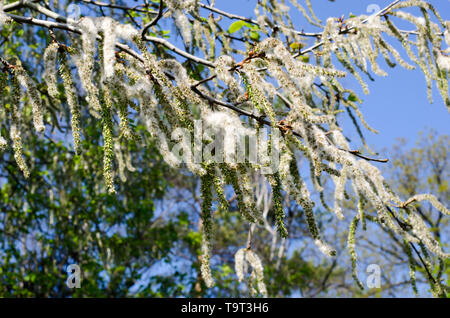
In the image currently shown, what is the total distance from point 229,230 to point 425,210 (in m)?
5.89

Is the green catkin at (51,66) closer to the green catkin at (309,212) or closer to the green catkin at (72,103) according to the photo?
the green catkin at (72,103)

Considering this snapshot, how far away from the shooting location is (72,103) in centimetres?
149

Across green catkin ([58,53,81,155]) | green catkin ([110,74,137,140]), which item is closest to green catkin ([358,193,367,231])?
green catkin ([110,74,137,140])

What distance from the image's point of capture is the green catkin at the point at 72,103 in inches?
56.0

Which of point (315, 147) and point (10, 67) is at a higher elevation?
point (10, 67)

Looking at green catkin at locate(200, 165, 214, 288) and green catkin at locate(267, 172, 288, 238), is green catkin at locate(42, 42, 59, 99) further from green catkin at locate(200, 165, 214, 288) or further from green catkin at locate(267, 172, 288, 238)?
green catkin at locate(267, 172, 288, 238)

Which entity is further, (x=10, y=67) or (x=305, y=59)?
(x=305, y=59)

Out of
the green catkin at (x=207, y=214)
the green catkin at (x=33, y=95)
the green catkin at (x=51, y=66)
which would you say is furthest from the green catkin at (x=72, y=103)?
the green catkin at (x=207, y=214)

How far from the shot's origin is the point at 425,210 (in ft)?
44.2

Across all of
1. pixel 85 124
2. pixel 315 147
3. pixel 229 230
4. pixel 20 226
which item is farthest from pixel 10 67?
pixel 229 230

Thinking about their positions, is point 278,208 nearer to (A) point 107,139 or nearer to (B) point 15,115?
(A) point 107,139
